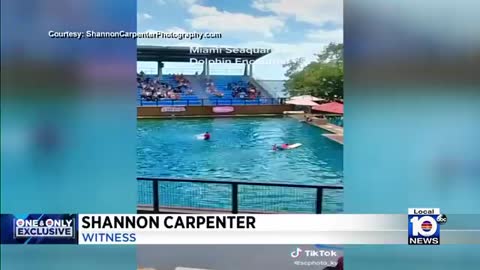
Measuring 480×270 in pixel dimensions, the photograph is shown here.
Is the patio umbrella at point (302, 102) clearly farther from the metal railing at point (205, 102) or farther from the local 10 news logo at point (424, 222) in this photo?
the local 10 news logo at point (424, 222)

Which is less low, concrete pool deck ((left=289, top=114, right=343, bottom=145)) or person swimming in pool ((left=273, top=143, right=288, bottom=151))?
concrete pool deck ((left=289, top=114, right=343, bottom=145))

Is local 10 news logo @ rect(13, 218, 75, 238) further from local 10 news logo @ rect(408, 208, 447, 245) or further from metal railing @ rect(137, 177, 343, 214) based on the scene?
local 10 news logo @ rect(408, 208, 447, 245)

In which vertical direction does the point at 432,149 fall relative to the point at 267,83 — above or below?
below

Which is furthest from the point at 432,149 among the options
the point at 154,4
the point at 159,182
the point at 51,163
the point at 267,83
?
the point at 51,163

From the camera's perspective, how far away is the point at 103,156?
1582 mm

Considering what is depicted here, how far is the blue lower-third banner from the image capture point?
159 centimetres

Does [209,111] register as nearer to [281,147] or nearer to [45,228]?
[281,147]

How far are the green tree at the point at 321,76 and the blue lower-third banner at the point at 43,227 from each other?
946 mm

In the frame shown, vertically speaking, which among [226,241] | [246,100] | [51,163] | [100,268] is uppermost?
[246,100]

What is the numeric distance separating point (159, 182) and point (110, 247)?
301mm

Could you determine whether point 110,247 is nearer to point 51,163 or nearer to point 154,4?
point 51,163

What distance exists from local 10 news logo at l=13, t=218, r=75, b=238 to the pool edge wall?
1.58ft
